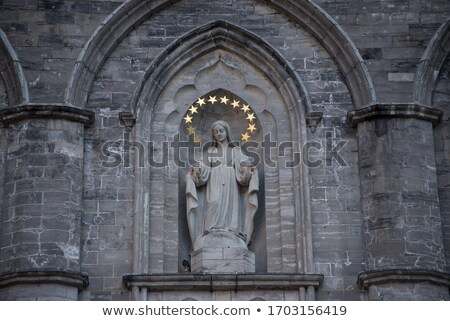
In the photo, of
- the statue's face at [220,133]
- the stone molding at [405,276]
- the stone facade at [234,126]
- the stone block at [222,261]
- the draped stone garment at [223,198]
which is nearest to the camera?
the stone molding at [405,276]

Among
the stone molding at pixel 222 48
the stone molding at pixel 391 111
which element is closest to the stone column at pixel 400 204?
the stone molding at pixel 391 111

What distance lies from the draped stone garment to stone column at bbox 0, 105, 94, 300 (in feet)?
5.84

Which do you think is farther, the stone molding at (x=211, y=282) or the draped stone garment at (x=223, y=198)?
the draped stone garment at (x=223, y=198)

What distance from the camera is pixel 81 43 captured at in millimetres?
23016

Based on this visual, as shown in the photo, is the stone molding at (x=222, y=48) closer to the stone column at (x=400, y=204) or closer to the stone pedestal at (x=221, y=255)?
the stone column at (x=400, y=204)

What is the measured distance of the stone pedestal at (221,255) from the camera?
852 inches

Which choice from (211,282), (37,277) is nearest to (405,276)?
(211,282)

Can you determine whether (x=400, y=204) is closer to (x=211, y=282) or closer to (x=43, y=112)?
(x=211, y=282)

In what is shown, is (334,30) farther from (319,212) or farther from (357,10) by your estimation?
(319,212)

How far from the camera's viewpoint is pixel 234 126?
23594mm

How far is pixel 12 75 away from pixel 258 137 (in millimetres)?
4028

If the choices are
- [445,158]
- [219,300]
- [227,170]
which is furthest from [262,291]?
[445,158]

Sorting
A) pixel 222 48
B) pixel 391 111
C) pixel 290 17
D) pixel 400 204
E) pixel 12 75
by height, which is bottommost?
pixel 400 204

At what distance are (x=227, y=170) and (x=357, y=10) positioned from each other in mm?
3413
